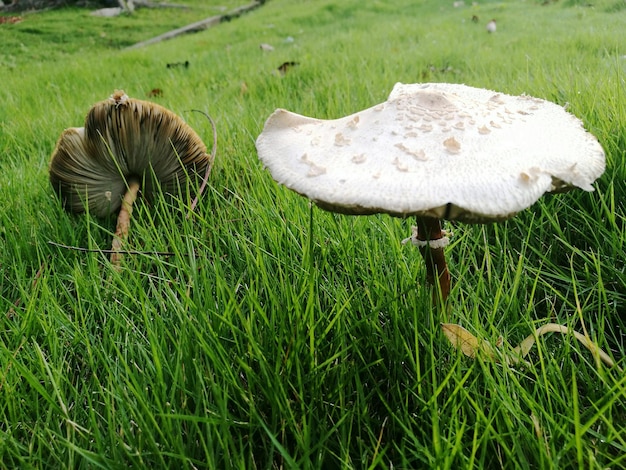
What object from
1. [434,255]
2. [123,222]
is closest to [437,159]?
[434,255]

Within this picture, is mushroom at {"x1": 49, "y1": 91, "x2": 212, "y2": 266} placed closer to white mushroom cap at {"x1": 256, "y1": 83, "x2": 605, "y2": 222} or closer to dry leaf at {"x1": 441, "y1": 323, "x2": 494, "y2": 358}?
white mushroom cap at {"x1": 256, "y1": 83, "x2": 605, "y2": 222}

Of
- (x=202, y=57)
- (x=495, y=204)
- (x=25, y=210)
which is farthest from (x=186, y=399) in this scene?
(x=202, y=57)

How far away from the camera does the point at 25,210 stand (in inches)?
77.6

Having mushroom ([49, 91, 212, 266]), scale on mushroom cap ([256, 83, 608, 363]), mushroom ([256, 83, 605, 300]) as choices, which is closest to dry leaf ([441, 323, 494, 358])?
scale on mushroom cap ([256, 83, 608, 363])

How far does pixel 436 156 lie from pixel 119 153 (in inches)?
61.9

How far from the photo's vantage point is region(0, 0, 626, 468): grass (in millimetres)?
1000

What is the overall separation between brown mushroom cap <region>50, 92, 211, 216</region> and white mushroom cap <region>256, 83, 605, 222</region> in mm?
912

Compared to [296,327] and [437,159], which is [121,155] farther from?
[437,159]

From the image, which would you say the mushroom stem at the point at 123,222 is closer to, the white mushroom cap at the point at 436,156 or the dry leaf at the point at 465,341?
the white mushroom cap at the point at 436,156

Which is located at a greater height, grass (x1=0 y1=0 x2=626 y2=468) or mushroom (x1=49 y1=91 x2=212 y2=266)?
mushroom (x1=49 y1=91 x2=212 y2=266)

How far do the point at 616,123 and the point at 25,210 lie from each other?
2.49 m

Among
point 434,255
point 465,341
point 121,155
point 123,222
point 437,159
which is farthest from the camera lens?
point 121,155

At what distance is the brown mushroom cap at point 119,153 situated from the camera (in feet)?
6.30

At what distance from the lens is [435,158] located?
0.98 metres
